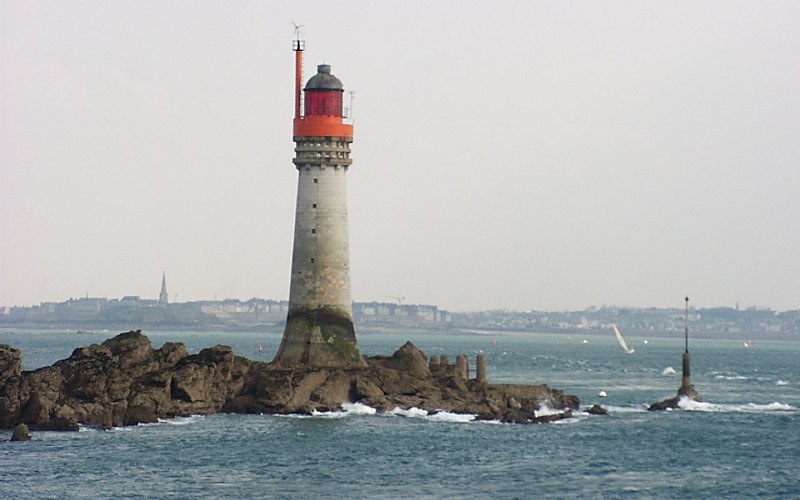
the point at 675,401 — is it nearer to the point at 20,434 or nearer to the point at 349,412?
the point at 349,412

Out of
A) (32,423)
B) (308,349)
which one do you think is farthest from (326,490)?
(308,349)

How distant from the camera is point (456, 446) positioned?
188 feet

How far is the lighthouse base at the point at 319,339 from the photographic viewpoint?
68.7 m

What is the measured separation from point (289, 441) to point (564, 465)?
10.8m

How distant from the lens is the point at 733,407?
79.6 m

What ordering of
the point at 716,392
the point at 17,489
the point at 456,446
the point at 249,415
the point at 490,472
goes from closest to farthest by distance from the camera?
the point at 17,489 → the point at 490,472 → the point at 456,446 → the point at 249,415 → the point at 716,392

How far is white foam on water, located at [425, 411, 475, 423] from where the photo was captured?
65188 mm

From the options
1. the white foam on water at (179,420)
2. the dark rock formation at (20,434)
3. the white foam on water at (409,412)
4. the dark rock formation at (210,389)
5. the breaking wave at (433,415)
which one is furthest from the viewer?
the white foam on water at (409,412)

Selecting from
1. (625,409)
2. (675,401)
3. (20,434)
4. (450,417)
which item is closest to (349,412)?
(450,417)

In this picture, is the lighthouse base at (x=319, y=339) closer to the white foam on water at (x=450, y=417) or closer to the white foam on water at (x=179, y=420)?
the white foam on water at (x=450, y=417)

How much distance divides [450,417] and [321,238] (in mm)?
10138

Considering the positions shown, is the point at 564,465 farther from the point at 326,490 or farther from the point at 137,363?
the point at 137,363

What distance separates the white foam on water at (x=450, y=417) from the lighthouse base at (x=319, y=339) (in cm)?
540

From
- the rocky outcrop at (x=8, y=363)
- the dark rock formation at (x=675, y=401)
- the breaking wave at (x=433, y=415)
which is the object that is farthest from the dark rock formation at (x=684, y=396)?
the rocky outcrop at (x=8, y=363)
